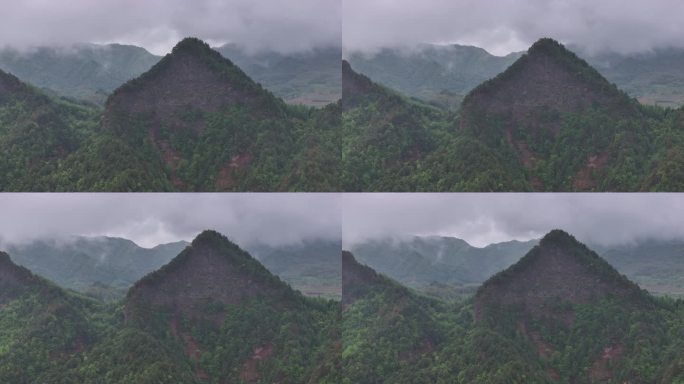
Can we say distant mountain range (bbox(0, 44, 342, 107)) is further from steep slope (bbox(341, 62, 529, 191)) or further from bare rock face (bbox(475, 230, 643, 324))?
bare rock face (bbox(475, 230, 643, 324))

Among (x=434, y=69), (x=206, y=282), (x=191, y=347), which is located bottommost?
(x=191, y=347)

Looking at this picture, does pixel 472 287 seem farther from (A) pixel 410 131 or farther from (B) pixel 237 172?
(B) pixel 237 172

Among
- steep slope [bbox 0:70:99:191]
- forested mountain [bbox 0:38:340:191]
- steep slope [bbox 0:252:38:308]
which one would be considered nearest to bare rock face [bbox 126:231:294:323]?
forested mountain [bbox 0:38:340:191]

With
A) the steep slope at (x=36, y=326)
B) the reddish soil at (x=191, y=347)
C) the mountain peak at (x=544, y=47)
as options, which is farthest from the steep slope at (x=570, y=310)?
the steep slope at (x=36, y=326)

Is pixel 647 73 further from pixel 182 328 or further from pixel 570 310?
pixel 182 328

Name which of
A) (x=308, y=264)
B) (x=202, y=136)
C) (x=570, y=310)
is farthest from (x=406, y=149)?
(x=570, y=310)

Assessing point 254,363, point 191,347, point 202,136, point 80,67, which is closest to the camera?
point 254,363

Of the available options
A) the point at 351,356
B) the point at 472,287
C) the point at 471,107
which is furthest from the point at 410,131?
the point at 351,356
